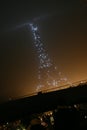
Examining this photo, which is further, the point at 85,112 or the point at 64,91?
the point at 85,112

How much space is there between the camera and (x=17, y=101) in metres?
3.51

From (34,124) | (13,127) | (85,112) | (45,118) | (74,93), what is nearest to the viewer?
(74,93)

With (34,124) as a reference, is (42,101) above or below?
above

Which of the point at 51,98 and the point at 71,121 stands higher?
the point at 51,98

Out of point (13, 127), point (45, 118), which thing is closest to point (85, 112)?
point (45, 118)

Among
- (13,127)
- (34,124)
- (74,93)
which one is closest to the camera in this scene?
(74,93)

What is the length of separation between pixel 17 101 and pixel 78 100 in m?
0.77

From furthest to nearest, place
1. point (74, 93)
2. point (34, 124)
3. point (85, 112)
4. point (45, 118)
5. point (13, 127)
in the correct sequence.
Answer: point (13, 127), point (45, 118), point (85, 112), point (34, 124), point (74, 93)

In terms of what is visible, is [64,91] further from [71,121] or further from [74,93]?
[71,121]

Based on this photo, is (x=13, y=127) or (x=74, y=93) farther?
(x=13, y=127)

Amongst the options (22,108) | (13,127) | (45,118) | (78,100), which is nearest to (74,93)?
(78,100)

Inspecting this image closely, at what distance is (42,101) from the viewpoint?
3.45 m

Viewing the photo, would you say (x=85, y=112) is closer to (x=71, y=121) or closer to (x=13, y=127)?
(x=71, y=121)

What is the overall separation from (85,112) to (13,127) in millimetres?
2881
